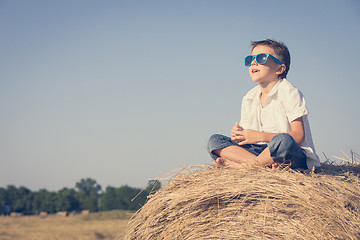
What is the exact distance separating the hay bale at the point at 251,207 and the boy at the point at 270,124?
0.17 m

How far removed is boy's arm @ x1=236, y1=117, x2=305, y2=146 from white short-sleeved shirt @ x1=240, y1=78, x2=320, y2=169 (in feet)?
0.20

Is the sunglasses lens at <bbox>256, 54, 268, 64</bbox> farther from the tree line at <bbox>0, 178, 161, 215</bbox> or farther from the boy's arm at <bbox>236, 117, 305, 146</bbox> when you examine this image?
the tree line at <bbox>0, 178, 161, 215</bbox>

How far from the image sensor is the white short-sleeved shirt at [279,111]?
3314 mm

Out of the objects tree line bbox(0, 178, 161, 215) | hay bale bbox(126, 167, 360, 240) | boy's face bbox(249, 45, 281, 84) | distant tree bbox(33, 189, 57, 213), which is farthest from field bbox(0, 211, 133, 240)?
distant tree bbox(33, 189, 57, 213)

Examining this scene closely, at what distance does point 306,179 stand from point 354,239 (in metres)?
0.54

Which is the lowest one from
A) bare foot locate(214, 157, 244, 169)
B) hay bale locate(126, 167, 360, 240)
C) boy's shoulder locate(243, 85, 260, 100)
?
hay bale locate(126, 167, 360, 240)

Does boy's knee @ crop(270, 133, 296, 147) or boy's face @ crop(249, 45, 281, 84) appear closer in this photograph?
boy's knee @ crop(270, 133, 296, 147)

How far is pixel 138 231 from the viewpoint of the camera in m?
3.41

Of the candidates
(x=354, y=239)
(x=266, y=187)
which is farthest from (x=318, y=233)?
(x=266, y=187)

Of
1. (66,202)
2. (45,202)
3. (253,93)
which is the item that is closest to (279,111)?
(253,93)

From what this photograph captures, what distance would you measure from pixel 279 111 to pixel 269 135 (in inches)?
11.3

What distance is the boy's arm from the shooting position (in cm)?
328

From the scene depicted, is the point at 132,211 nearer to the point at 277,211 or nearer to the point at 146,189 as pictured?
the point at 146,189

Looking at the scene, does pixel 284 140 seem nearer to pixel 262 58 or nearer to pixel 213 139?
pixel 213 139
